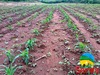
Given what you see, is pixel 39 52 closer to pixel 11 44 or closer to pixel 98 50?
pixel 11 44

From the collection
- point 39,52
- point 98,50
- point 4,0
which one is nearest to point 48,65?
point 39,52

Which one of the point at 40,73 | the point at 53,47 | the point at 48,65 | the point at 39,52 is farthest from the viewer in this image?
the point at 53,47

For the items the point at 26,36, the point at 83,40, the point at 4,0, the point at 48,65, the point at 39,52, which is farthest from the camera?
the point at 4,0

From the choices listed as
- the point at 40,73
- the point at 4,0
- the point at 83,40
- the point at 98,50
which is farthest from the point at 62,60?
the point at 4,0

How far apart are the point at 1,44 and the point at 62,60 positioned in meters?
2.53

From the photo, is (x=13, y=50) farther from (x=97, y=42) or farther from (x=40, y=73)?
Result: (x=97, y=42)

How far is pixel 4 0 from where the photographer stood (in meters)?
35.4

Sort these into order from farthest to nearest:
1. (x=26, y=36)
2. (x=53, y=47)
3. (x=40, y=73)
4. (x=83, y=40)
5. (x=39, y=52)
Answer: (x=26, y=36)
(x=83, y=40)
(x=53, y=47)
(x=39, y=52)
(x=40, y=73)

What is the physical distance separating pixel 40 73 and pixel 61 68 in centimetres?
56

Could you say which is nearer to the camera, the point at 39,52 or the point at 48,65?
the point at 48,65

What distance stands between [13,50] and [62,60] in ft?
5.49

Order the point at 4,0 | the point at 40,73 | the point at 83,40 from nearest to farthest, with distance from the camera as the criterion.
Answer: the point at 40,73 → the point at 83,40 → the point at 4,0

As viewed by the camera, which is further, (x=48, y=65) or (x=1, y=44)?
(x=1, y=44)

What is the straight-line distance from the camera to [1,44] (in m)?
6.60
